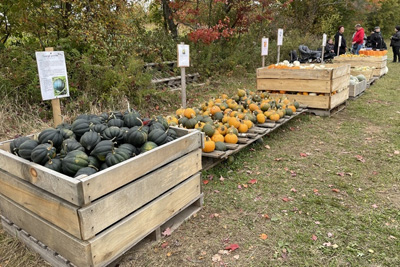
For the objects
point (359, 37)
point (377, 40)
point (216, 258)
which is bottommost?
point (216, 258)

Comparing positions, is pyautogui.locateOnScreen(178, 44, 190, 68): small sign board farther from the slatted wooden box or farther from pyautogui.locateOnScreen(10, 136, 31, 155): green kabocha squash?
pyautogui.locateOnScreen(10, 136, 31, 155): green kabocha squash

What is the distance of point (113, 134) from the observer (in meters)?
2.79

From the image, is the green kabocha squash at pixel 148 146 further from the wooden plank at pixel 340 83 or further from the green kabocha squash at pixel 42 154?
the wooden plank at pixel 340 83

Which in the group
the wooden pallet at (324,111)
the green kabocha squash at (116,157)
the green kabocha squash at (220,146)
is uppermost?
the green kabocha squash at (116,157)

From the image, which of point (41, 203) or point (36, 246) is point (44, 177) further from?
point (36, 246)

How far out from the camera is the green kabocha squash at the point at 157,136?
9.49 ft

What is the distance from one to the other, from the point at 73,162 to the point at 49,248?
754 mm

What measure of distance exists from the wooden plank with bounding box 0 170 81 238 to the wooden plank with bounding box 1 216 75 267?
0.94ft

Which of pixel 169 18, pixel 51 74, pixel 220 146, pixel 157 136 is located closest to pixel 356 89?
pixel 220 146

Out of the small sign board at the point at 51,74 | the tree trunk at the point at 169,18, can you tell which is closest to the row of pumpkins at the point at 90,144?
the small sign board at the point at 51,74

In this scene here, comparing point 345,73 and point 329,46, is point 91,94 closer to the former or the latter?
point 345,73

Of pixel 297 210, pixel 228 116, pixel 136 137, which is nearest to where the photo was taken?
pixel 136 137

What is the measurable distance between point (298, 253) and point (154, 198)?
1.32m

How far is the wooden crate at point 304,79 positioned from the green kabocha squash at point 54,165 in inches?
221
